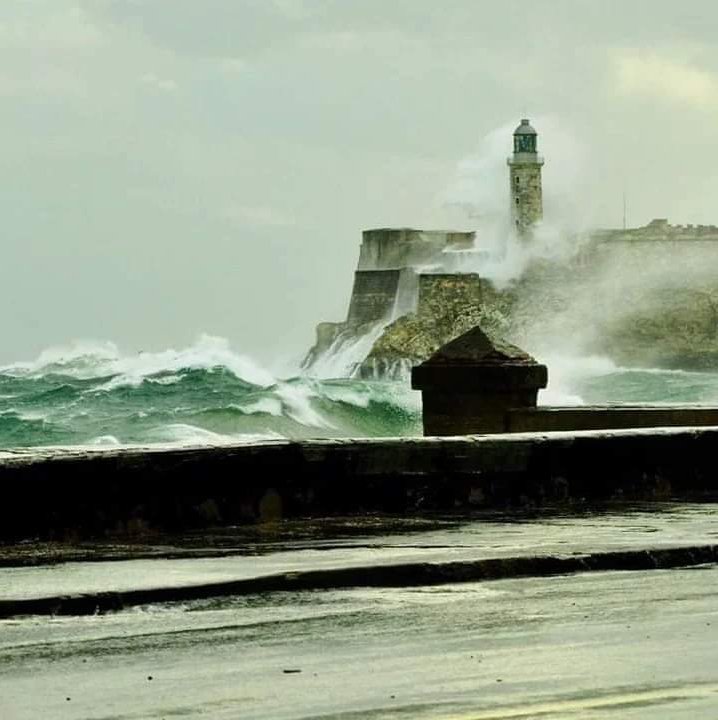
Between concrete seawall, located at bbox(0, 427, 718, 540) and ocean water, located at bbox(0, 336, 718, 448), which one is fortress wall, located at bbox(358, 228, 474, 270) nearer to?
ocean water, located at bbox(0, 336, 718, 448)

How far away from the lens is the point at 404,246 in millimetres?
170000

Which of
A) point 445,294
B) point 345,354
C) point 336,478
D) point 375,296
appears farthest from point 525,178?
point 336,478

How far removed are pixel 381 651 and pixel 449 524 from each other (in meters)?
4.65

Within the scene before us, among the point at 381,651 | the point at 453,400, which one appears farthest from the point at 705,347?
the point at 381,651

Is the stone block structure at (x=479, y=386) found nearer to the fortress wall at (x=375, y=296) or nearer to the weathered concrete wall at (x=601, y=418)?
the weathered concrete wall at (x=601, y=418)

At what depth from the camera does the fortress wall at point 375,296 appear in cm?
16825

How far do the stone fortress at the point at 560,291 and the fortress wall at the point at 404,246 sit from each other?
7 centimetres

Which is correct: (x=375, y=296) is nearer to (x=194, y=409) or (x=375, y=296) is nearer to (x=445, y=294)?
(x=445, y=294)

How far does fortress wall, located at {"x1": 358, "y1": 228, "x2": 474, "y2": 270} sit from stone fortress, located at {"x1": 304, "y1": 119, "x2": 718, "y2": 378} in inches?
2.9

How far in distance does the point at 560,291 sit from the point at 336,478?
528ft

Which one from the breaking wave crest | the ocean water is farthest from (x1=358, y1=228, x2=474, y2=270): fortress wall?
the breaking wave crest

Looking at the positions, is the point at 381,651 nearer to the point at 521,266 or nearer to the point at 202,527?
the point at 202,527

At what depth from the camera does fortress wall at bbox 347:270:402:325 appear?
168250 mm

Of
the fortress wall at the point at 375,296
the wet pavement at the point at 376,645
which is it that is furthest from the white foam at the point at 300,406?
the fortress wall at the point at 375,296
